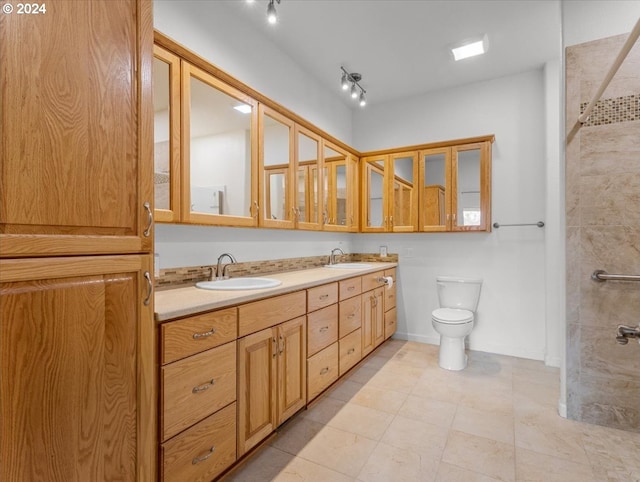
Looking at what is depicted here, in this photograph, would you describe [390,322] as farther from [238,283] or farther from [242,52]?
[242,52]

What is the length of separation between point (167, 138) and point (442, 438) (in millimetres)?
2211

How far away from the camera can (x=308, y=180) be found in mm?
2859

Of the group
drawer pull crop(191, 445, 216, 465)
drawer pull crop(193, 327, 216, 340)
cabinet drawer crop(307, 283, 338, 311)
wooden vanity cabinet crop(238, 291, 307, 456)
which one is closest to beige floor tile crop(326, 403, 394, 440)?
wooden vanity cabinet crop(238, 291, 307, 456)

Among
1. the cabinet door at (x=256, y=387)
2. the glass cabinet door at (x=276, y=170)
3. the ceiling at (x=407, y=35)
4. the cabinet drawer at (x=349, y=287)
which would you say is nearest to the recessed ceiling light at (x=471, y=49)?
the ceiling at (x=407, y=35)

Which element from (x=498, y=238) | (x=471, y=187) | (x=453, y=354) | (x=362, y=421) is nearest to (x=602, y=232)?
(x=498, y=238)

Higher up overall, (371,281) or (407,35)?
(407,35)

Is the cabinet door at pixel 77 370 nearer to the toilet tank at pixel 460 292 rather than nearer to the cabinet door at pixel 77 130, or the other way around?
the cabinet door at pixel 77 130

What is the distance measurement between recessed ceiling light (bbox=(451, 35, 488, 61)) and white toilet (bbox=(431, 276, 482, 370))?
1.97 m

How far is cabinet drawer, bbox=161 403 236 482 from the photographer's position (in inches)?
49.3

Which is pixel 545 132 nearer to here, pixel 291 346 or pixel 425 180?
pixel 425 180

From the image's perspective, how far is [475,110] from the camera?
3334 millimetres

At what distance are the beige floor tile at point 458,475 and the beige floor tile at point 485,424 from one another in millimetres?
358

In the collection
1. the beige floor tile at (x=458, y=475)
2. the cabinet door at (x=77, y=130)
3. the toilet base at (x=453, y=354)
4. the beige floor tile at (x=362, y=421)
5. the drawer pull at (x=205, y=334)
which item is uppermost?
the cabinet door at (x=77, y=130)

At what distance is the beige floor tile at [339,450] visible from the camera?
1668 millimetres
